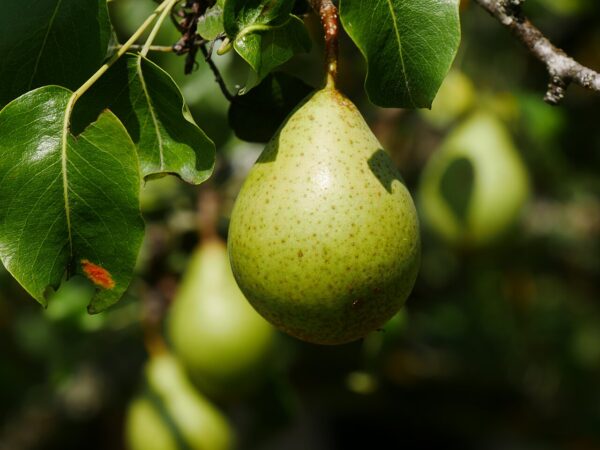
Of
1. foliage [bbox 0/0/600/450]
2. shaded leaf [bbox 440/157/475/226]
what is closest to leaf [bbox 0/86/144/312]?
foliage [bbox 0/0/600/450]

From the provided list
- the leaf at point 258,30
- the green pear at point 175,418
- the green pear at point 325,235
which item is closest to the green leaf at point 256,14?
the leaf at point 258,30

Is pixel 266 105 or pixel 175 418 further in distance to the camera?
pixel 175 418

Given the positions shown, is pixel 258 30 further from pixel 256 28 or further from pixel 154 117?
pixel 154 117

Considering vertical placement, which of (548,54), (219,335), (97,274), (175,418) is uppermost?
(548,54)

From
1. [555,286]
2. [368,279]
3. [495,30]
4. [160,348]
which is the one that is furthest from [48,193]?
[555,286]

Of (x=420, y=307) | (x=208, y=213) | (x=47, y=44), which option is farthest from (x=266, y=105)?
(x=420, y=307)

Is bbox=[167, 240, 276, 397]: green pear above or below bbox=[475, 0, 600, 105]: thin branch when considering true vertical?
below

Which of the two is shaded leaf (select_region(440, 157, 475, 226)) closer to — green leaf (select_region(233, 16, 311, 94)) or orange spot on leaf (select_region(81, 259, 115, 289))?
green leaf (select_region(233, 16, 311, 94))

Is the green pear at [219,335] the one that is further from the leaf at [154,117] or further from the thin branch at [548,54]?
the thin branch at [548,54]
